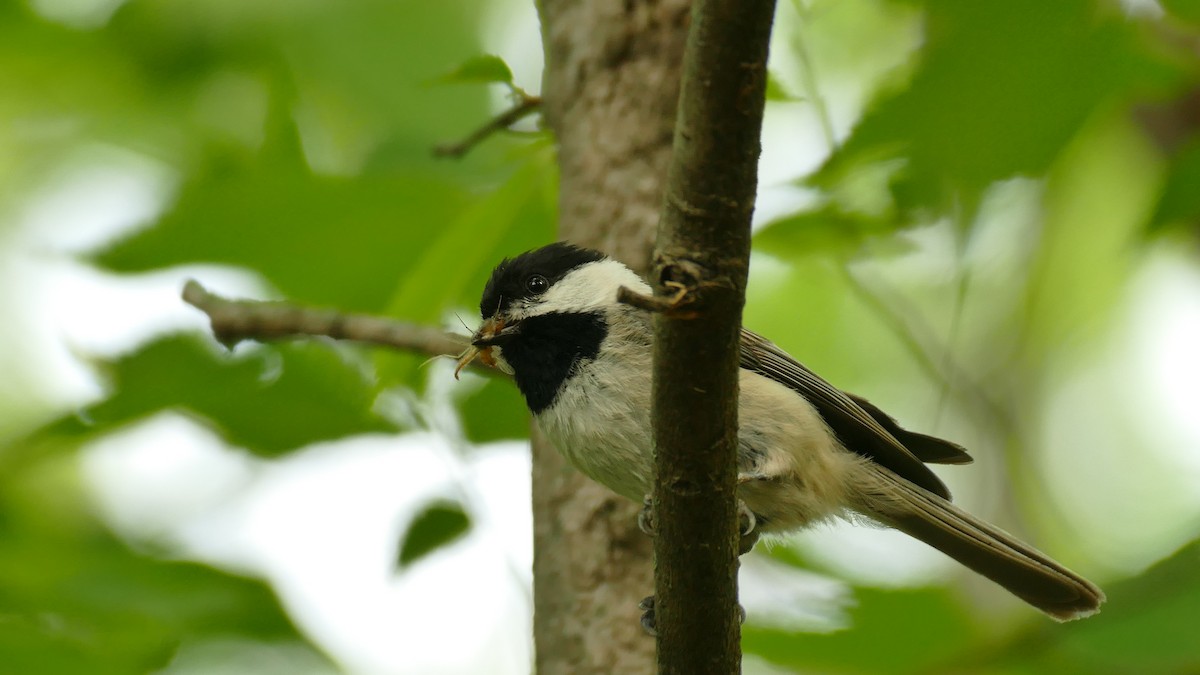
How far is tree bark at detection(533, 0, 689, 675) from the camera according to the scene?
286cm

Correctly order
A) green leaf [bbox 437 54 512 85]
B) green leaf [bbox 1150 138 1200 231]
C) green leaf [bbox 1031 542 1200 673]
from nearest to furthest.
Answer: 1. green leaf [bbox 1031 542 1200 673]
2. green leaf [bbox 1150 138 1200 231]
3. green leaf [bbox 437 54 512 85]

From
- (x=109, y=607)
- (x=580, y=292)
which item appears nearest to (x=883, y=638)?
(x=580, y=292)

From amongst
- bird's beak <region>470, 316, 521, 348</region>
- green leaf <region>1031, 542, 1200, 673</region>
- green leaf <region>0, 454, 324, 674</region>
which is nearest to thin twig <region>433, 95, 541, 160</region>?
bird's beak <region>470, 316, 521, 348</region>

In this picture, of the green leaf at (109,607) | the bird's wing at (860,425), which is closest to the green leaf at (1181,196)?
the bird's wing at (860,425)

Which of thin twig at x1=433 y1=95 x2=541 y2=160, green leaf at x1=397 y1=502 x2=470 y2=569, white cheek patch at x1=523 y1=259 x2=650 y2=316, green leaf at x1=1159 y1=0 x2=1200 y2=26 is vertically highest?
thin twig at x1=433 y1=95 x2=541 y2=160

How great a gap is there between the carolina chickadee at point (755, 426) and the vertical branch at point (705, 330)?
68 centimetres

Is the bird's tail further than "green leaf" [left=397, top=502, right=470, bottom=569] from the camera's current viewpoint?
No

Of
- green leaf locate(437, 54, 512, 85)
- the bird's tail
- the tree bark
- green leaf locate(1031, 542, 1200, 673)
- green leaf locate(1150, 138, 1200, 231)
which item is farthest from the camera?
the tree bark

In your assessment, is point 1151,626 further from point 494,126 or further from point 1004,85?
point 494,126

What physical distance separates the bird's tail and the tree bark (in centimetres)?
67

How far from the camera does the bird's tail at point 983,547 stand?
107 inches

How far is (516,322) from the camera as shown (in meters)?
2.73

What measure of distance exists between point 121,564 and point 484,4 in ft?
8.28

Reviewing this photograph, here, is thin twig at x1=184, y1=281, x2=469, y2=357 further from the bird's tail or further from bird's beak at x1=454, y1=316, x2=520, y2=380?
the bird's tail
